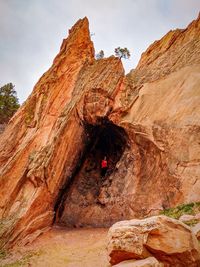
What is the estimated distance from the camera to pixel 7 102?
144 ft

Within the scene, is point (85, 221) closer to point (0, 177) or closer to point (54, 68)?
point (0, 177)

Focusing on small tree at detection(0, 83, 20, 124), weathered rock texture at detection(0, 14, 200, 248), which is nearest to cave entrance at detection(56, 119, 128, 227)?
weathered rock texture at detection(0, 14, 200, 248)

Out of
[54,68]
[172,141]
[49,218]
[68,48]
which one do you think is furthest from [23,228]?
[68,48]

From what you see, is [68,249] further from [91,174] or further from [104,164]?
[91,174]

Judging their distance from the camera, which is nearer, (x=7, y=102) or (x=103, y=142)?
(x=103, y=142)

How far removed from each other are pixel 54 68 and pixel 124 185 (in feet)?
40.5

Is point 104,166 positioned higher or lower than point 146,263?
higher

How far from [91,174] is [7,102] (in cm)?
2550

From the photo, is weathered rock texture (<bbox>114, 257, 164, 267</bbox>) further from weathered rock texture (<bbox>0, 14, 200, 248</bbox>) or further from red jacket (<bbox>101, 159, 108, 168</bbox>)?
red jacket (<bbox>101, 159, 108, 168</bbox>)

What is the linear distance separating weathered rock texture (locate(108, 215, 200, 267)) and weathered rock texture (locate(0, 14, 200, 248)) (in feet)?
20.3

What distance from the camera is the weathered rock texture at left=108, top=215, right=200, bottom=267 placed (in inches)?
352

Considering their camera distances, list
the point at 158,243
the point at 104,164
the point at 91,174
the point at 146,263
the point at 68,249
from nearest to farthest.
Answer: the point at 146,263
the point at 158,243
the point at 68,249
the point at 104,164
the point at 91,174

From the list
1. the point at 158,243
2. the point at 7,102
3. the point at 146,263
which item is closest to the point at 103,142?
the point at 158,243

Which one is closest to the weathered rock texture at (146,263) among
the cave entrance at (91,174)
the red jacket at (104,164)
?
the cave entrance at (91,174)
